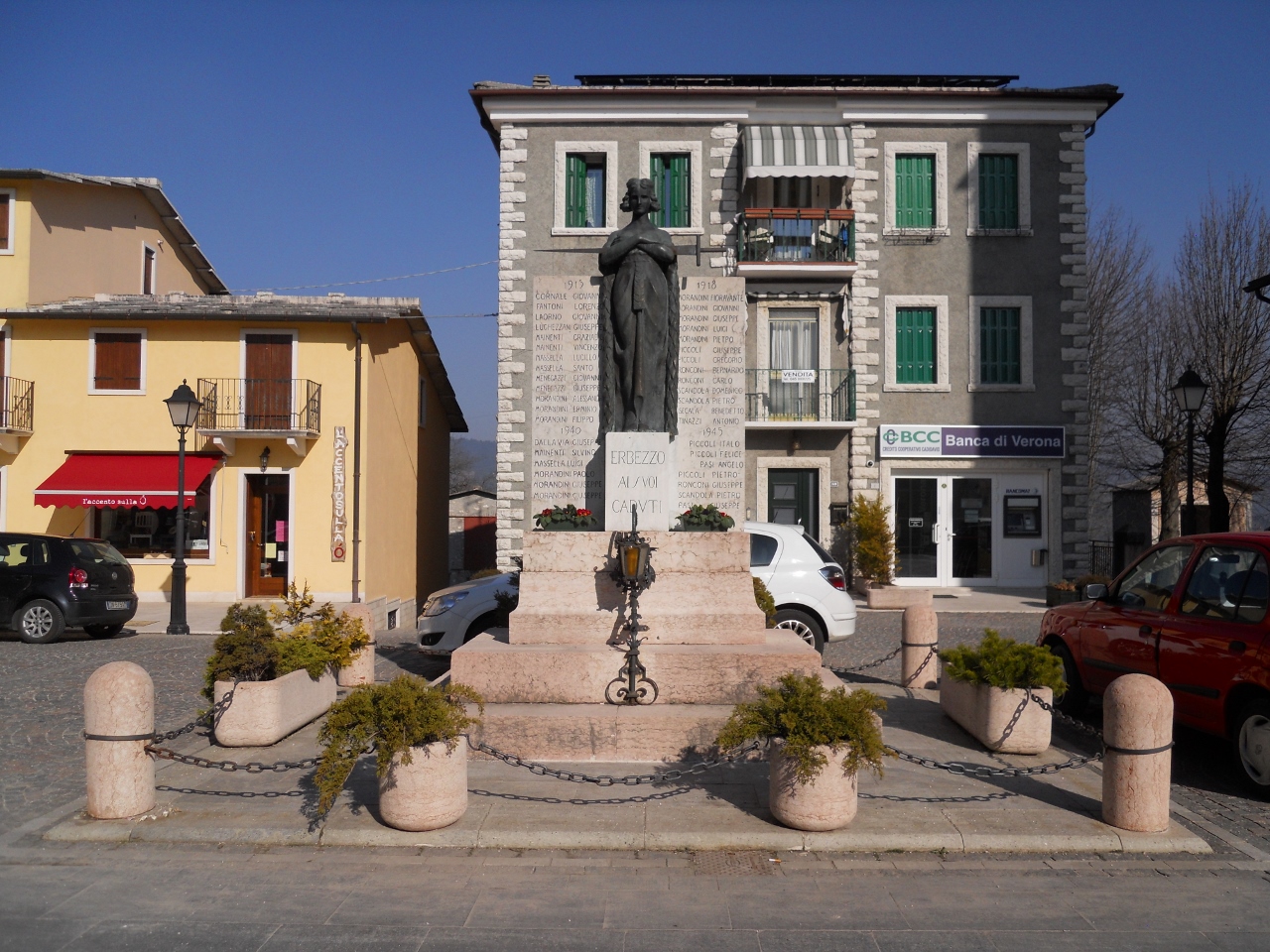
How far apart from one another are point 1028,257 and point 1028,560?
263 inches

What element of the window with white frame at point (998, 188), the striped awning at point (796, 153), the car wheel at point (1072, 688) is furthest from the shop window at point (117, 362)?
the car wheel at point (1072, 688)

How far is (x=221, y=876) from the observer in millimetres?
5199

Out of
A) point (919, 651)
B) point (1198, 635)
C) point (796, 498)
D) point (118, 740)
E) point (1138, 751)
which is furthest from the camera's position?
point (796, 498)

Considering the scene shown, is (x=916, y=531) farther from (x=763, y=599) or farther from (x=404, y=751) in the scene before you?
(x=404, y=751)

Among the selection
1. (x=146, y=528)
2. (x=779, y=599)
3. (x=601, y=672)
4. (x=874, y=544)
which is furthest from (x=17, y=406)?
(x=601, y=672)

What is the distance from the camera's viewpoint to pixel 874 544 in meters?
20.3

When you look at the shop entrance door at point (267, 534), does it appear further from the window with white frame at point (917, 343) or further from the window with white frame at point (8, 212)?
the window with white frame at point (917, 343)

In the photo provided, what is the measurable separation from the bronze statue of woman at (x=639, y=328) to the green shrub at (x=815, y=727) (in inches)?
131

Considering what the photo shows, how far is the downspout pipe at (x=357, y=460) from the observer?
1972cm

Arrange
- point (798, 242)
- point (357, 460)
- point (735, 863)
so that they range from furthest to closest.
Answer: point (798, 242), point (357, 460), point (735, 863)

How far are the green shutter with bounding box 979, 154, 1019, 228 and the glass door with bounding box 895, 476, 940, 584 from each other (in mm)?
5910

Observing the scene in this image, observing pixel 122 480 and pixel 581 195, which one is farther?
pixel 581 195

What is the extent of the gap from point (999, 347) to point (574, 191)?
32.8 ft

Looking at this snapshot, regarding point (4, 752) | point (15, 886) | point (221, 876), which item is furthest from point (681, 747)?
point (4, 752)
